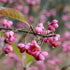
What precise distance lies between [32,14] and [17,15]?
3.17 meters

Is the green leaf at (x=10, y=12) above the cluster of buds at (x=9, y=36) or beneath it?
above

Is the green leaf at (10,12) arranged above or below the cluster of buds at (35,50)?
above

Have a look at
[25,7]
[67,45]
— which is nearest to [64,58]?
[67,45]

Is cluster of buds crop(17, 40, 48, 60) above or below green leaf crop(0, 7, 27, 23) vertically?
below

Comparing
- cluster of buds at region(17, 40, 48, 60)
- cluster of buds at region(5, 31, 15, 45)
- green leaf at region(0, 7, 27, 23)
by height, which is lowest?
cluster of buds at region(17, 40, 48, 60)

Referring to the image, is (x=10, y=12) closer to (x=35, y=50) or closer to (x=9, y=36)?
(x=9, y=36)

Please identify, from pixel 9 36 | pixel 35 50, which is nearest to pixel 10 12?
pixel 9 36

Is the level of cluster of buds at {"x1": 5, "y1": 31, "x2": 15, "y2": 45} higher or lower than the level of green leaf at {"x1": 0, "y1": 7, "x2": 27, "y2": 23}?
lower

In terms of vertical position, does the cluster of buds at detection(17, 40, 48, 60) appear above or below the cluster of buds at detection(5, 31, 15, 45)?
below

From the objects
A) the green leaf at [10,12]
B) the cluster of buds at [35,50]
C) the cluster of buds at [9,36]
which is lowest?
the cluster of buds at [35,50]

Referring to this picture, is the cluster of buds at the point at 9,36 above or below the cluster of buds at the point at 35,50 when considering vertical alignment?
above

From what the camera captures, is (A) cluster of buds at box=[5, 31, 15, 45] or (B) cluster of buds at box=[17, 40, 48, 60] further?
(A) cluster of buds at box=[5, 31, 15, 45]

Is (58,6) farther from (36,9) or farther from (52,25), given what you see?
(52,25)

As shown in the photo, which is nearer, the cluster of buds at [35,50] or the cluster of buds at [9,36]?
the cluster of buds at [35,50]
